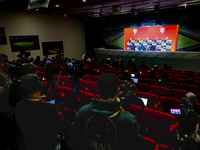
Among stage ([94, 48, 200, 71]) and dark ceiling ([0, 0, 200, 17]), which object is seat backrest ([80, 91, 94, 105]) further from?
stage ([94, 48, 200, 71])

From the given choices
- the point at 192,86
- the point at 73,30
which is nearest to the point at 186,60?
the point at 192,86

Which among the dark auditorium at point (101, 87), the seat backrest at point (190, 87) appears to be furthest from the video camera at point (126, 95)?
the seat backrest at point (190, 87)

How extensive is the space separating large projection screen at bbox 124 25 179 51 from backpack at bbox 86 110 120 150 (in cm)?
1179

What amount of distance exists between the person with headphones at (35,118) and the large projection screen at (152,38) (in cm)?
1176

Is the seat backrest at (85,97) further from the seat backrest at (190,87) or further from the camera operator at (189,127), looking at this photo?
the seat backrest at (190,87)

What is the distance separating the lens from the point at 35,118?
1.46m

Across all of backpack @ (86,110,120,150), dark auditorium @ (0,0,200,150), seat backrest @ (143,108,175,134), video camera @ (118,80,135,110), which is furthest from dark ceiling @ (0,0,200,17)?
backpack @ (86,110,120,150)

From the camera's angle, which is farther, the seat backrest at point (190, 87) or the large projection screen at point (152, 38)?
the large projection screen at point (152, 38)

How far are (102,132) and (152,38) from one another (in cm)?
1202

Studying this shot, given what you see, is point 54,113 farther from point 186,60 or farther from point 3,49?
point 186,60

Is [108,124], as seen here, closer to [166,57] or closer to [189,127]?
[189,127]

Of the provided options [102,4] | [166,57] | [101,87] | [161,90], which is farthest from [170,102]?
[166,57]

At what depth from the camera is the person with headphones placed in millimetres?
1458

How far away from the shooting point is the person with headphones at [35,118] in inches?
57.4
